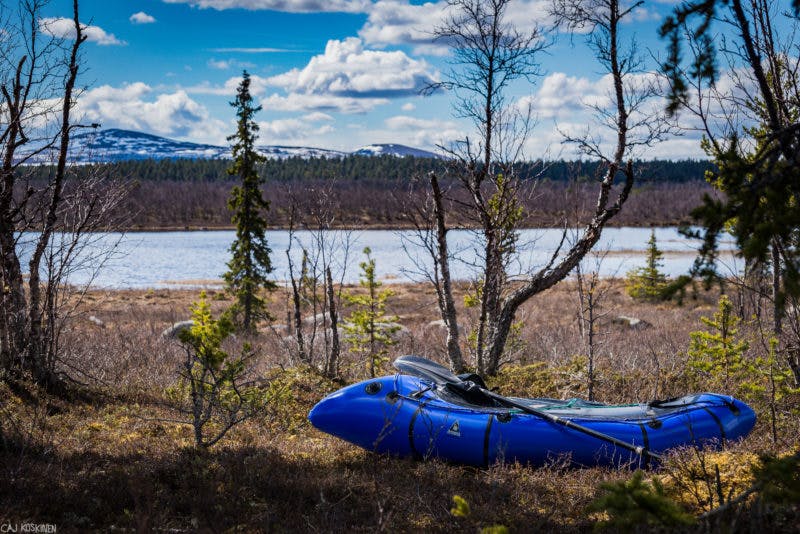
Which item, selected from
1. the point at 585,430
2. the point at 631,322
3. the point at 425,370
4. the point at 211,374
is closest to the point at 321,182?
the point at 631,322

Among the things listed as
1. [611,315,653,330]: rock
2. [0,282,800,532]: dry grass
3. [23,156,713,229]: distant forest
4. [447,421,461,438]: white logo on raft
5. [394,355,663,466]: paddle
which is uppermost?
[23,156,713,229]: distant forest

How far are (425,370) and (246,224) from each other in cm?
1379

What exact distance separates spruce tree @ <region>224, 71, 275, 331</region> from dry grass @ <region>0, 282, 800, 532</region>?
991 centimetres

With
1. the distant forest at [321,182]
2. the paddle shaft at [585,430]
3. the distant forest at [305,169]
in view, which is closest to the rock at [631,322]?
the paddle shaft at [585,430]

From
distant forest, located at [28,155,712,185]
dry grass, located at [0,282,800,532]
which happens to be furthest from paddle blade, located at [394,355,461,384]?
distant forest, located at [28,155,712,185]

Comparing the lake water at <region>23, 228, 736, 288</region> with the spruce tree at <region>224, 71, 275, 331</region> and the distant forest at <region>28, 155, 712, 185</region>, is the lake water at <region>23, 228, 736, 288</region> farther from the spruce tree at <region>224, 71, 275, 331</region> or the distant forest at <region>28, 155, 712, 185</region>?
the distant forest at <region>28, 155, 712, 185</region>

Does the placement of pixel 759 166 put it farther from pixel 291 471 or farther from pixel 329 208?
pixel 329 208

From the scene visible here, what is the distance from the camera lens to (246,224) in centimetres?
1992

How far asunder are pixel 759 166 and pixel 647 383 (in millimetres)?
6555

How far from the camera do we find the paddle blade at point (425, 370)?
23.7 ft

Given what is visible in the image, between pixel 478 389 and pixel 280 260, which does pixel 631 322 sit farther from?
pixel 280 260

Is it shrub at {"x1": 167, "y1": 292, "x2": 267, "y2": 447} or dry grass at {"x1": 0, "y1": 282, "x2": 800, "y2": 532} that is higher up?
shrub at {"x1": 167, "y1": 292, "x2": 267, "y2": 447}

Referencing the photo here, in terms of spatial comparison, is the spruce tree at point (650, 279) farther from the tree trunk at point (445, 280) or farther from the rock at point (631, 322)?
the tree trunk at point (445, 280)

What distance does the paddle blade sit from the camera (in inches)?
284
